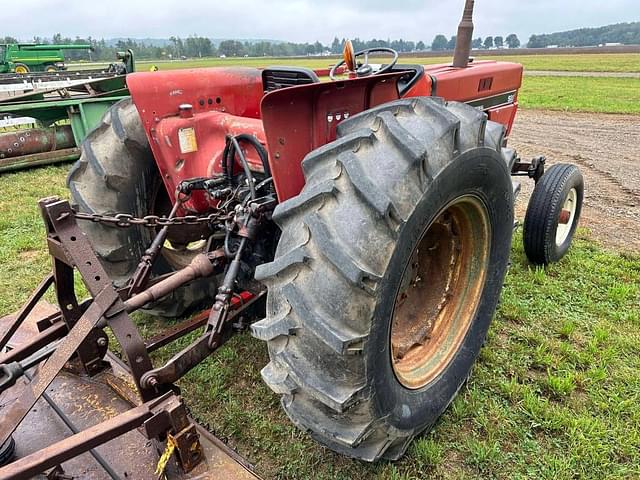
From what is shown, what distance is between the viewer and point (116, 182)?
2.59 m

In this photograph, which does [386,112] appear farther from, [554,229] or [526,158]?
[526,158]

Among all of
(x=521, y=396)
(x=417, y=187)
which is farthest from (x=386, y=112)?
(x=521, y=396)

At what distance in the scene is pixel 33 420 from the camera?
2152 mm

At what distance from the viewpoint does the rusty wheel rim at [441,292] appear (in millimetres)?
2242

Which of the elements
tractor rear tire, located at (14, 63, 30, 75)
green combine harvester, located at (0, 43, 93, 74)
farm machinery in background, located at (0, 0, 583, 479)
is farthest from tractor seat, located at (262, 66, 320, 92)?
tractor rear tire, located at (14, 63, 30, 75)

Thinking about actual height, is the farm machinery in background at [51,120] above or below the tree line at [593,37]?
above

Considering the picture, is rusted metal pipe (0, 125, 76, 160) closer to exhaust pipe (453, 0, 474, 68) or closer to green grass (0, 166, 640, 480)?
green grass (0, 166, 640, 480)

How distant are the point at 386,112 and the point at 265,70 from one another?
0.75 metres

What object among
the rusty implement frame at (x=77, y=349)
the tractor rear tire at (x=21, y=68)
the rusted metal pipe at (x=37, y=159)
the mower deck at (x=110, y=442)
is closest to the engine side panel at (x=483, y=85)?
the rusty implement frame at (x=77, y=349)

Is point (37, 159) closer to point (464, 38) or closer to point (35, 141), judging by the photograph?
point (35, 141)

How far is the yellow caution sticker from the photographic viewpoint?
2404mm

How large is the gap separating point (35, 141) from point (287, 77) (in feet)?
20.0

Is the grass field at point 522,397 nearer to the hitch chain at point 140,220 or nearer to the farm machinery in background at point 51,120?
the hitch chain at point 140,220

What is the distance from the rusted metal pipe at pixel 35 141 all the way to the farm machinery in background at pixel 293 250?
5007mm
